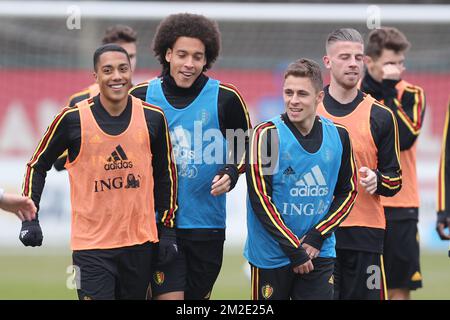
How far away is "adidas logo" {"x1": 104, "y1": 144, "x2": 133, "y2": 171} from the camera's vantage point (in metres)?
5.64

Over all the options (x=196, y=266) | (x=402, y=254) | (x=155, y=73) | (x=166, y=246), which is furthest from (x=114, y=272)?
(x=155, y=73)

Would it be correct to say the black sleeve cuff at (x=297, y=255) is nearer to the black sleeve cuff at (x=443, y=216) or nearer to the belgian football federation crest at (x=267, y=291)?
the belgian football federation crest at (x=267, y=291)

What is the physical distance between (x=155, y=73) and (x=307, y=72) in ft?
26.6

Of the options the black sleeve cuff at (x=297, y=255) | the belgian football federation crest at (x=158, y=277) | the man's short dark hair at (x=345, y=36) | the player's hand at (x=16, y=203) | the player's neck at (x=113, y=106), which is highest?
the man's short dark hair at (x=345, y=36)

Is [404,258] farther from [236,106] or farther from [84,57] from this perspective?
[84,57]

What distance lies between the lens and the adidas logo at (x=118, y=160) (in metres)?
5.64

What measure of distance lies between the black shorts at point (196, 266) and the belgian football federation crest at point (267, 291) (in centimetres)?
62

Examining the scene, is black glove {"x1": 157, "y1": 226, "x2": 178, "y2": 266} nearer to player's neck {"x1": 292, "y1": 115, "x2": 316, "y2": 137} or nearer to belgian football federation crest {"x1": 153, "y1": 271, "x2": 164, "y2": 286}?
belgian football federation crest {"x1": 153, "y1": 271, "x2": 164, "y2": 286}

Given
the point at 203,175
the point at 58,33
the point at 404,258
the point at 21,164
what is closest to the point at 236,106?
the point at 203,175

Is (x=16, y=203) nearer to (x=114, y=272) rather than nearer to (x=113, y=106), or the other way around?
(x=114, y=272)

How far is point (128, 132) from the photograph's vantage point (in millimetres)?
5723

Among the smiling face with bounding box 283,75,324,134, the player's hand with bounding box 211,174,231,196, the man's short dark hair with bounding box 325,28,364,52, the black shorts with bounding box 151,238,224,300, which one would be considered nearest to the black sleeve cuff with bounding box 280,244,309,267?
the player's hand with bounding box 211,174,231,196

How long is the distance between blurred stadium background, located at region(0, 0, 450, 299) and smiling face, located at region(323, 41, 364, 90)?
553 centimetres

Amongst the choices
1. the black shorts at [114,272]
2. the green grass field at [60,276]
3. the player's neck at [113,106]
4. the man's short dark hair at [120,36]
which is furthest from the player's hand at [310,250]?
the green grass field at [60,276]
